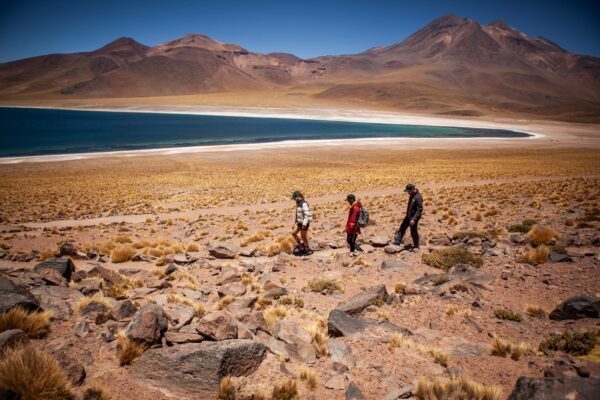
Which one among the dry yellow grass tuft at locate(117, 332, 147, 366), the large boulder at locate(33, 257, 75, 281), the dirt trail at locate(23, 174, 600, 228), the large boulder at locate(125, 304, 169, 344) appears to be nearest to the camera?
the dry yellow grass tuft at locate(117, 332, 147, 366)

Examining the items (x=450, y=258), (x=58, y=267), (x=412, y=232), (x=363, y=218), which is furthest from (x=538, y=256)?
(x=58, y=267)

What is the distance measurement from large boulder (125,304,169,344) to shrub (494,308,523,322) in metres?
5.72

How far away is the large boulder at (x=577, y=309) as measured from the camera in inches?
218

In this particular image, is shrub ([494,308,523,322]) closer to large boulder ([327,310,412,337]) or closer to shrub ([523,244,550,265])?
large boulder ([327,310,412,337])

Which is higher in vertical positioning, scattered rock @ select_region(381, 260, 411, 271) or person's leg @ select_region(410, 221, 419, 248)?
person's leg @ select_region(410, 221, 419, 248)

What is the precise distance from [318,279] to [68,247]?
7.97 m

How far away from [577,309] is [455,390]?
3178 mm

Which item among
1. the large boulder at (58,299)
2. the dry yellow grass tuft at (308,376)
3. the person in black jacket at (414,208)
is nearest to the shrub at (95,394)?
the large boulder at (58,299)

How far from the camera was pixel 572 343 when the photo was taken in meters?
4.78

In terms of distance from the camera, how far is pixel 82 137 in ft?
219

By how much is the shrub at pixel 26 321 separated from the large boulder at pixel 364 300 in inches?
184

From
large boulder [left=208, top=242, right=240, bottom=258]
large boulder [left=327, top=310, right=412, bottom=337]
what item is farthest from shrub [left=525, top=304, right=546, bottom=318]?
large boulder [left=208, top=242, right=240, bottom=258]

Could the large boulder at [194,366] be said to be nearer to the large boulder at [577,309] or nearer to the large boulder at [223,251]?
the large boulder at [577,309]

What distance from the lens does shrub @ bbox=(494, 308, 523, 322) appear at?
5.96m
